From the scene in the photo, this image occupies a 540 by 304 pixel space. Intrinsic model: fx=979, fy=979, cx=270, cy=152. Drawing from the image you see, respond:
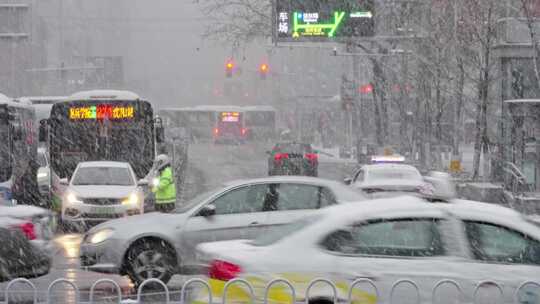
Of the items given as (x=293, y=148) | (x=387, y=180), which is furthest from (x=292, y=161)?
(x=387, y=180)

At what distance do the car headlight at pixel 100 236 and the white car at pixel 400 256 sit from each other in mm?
4642

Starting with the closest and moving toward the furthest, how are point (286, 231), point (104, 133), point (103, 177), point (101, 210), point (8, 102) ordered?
point (286, 231) < point (101, 210) < point (103, 177) < point (8, 102) < point (104, 133)

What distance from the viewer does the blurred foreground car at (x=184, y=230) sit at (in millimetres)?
12469

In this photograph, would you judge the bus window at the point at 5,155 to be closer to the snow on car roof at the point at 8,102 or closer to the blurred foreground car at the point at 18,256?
the snow on car roof at the point at 8,102

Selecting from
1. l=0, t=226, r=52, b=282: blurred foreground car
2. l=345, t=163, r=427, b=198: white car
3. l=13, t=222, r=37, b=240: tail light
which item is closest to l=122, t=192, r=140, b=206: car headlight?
l=345, t=163, r=427, b=198: white car

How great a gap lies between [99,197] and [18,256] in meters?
8.42

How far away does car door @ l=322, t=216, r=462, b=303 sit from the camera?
25.4ft

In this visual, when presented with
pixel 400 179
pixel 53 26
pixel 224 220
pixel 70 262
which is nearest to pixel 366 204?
pixel 224 220

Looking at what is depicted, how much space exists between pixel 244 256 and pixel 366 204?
114 centimetres

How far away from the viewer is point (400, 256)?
792cm

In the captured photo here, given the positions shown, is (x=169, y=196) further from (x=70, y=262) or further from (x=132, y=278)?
(x=132, y=278)

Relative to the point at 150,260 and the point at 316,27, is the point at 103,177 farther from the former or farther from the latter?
the point at 316,27

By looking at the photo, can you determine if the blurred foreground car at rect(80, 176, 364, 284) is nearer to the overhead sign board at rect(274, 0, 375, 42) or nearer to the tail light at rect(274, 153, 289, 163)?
the overhead sign board at rect(274, 0, 375, 42)

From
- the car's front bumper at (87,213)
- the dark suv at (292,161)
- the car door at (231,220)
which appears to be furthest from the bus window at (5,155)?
the dark suv at (292,161)
